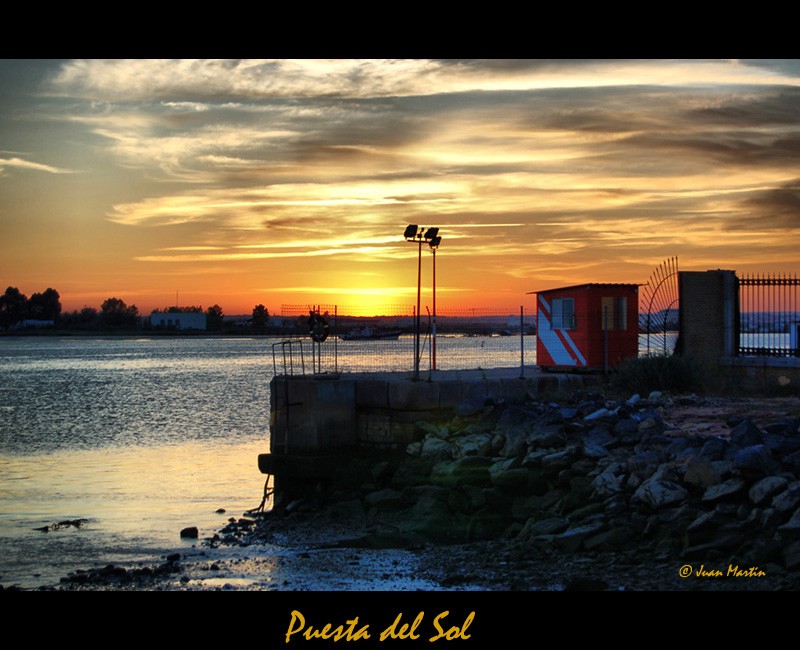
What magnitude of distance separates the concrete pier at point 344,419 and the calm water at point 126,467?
5.21ft

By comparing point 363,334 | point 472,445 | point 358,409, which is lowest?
point 472,445

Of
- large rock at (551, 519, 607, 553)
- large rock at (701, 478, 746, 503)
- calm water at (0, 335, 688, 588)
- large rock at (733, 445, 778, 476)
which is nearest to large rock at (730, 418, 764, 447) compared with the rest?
large rock at (733, 445, 778, 476)

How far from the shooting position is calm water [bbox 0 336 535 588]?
16.8 metres

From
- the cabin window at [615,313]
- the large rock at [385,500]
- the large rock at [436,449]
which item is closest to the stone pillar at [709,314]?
the cabin window at [615,313]

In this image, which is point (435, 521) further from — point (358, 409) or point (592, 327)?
point (592, 327)

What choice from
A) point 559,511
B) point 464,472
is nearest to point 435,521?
point 464,472

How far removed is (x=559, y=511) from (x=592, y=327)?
10518 millimetres

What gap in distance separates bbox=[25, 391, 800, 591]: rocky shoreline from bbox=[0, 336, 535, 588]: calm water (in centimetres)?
155

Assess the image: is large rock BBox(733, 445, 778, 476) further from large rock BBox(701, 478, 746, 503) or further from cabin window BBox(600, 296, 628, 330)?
cabin window BBox(600, 296, 628, 330)

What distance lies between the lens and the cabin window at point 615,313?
2383 centimetres

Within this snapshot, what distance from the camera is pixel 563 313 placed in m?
24.5

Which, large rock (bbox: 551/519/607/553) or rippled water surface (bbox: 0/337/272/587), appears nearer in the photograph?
large rock (bbox: 551/519/607/553)

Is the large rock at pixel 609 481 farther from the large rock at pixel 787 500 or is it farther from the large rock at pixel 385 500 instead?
the large rock at pixel 385 500

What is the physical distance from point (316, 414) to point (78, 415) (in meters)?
27.5
